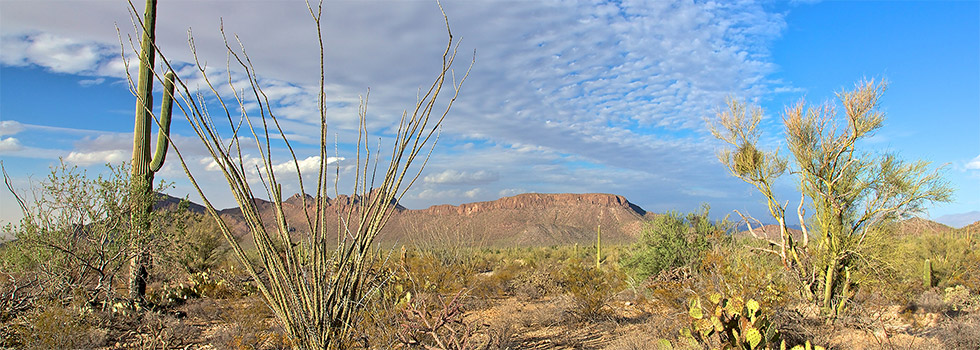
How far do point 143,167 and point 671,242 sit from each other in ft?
37.4

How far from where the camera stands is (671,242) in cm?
1271

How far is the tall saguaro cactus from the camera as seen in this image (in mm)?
Result: 8555

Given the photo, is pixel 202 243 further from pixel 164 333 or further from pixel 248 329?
pixel 248 329

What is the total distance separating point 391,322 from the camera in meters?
5.79

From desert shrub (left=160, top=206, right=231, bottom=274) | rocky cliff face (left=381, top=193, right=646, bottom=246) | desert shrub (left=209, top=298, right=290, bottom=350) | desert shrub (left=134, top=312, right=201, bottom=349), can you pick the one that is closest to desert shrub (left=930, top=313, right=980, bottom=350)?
desert shrub (left=209, top=298, right=290, bottom=350)

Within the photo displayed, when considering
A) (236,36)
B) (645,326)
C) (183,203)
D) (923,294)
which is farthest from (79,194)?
(923,294)

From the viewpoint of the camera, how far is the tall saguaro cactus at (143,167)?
28.1ft

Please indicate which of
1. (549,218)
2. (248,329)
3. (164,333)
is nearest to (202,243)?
(164,333)

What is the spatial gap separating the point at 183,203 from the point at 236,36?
9.10m

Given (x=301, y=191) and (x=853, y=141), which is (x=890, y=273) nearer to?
(x=853, y=141)

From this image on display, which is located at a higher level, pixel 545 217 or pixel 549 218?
pixel 545 217

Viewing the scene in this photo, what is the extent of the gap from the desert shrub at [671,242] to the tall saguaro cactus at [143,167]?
10268 millimetres

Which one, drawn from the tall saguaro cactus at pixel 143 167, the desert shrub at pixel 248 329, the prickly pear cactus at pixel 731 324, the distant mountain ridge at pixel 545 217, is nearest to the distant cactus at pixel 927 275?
the prickly pear cactus at pixel 731 324

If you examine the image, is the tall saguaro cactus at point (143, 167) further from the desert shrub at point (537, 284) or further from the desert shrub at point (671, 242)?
the desert shrub at point (671, 242)
